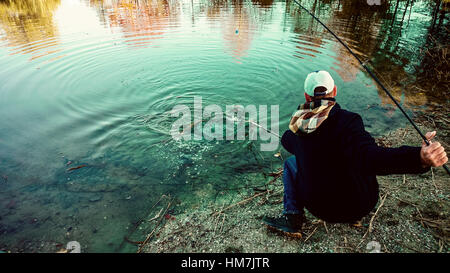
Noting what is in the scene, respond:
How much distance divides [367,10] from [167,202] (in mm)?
29051

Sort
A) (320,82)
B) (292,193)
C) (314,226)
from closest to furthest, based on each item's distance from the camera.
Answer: (320,82) → (292,193) → (314,226)

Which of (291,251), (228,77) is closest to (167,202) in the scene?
(291,251)

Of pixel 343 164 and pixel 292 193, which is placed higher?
pixel 343 164

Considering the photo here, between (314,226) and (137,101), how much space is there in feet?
22.0

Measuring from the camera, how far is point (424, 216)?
3.24 metres

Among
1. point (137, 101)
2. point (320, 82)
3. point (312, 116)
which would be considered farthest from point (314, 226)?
point (137, 101)

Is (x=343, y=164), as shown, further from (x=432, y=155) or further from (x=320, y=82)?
(x=320, y=82)

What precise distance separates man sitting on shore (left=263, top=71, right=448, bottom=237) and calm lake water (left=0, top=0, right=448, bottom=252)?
1897 mm

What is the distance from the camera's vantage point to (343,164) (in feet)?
7.43

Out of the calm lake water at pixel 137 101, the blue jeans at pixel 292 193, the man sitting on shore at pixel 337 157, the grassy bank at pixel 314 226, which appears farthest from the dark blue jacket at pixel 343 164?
the calm lake water at pixel 137 101

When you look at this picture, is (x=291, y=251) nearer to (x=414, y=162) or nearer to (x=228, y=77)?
(x=414, y=162)

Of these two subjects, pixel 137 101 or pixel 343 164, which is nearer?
pixel 343 164

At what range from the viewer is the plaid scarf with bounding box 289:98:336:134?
86.2 inches

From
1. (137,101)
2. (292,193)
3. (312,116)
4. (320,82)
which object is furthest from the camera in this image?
(137,101)
